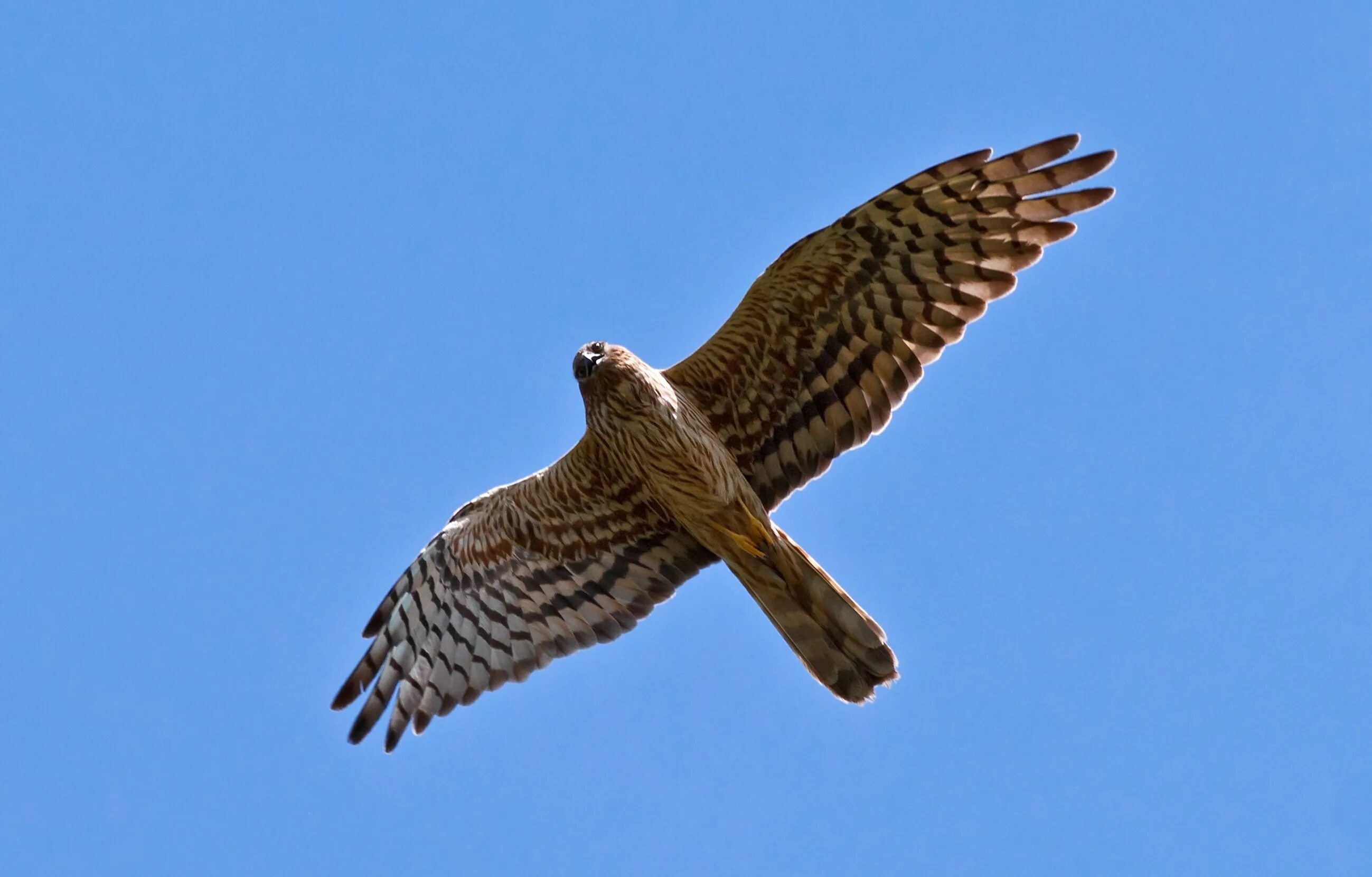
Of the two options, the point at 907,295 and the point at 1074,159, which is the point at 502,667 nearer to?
the point at 907,295

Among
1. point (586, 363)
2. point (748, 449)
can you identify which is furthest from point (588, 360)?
point (748, 449)

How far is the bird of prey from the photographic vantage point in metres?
Answer: 8.62

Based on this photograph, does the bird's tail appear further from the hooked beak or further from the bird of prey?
the hooked beak

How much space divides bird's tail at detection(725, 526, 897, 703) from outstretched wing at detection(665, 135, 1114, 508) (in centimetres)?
54

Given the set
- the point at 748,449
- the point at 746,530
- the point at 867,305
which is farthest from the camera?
the point at 748,449

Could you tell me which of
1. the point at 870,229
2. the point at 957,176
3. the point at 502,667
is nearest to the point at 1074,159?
the point at 957,176

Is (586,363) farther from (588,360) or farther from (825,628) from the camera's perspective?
(825,628)

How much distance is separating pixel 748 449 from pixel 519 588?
1837mm

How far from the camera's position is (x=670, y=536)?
386 inches

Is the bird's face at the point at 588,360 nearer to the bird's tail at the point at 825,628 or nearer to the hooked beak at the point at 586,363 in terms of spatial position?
the hooked beak at the point at 586,363

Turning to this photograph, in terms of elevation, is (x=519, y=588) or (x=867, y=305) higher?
(x=867, y=305)

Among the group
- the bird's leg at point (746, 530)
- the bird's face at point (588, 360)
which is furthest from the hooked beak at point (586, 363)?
the bird's leg at point (746, 530)

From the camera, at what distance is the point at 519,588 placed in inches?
395

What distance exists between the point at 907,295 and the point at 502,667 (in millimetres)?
3508
